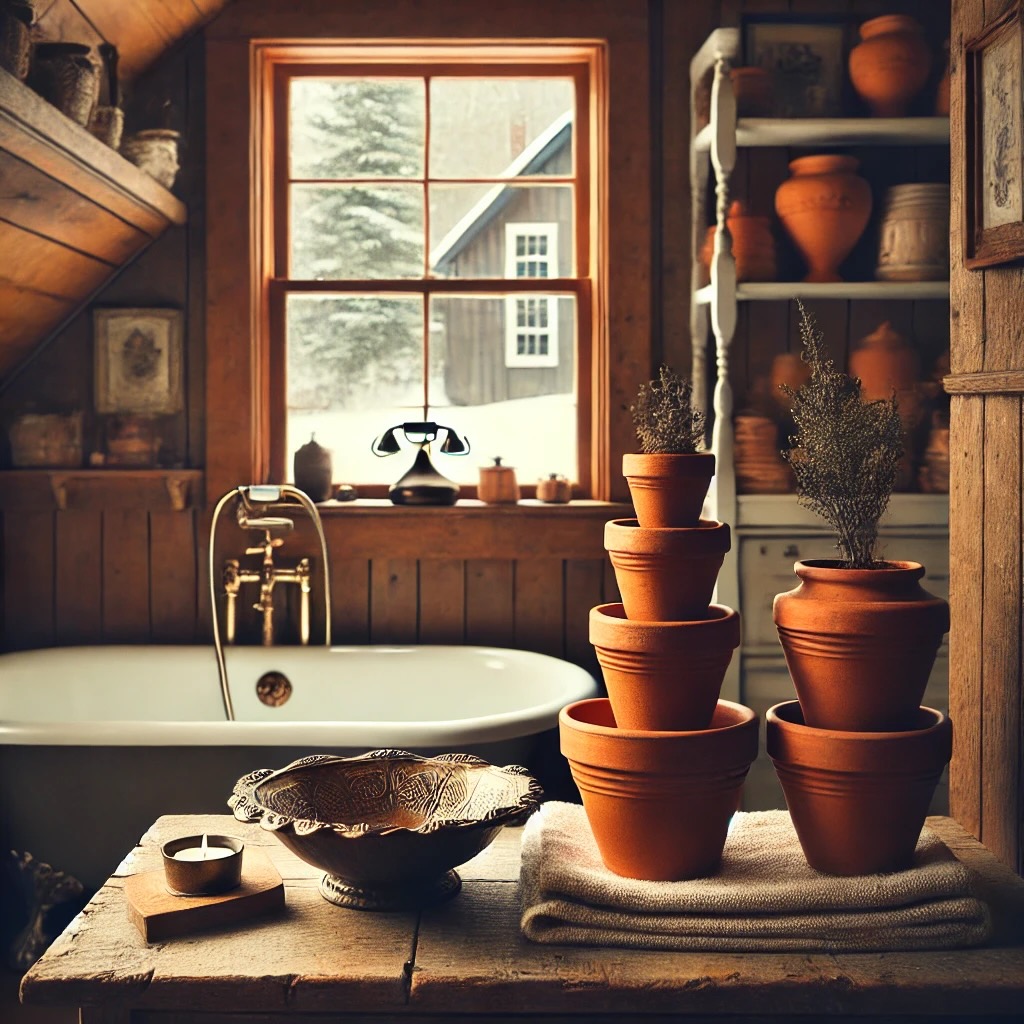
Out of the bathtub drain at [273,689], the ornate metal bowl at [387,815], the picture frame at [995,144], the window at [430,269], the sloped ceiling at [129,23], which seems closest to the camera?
the ornate metal bowl at [387,815]

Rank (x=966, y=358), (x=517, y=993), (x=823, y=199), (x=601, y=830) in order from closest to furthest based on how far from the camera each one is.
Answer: (x=517, y=993), (x=601, y=830), (x=966, y=358), (x=823, y=199)

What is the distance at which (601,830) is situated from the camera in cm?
134

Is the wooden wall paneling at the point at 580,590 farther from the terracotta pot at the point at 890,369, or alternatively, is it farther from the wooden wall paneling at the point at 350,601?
the terracotta pot at the point at 890,369

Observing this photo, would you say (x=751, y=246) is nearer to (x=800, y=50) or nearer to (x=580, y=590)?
(x=800, y=50)

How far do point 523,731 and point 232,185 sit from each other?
1947mm

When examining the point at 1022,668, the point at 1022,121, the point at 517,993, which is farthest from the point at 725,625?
the point at 1022,121

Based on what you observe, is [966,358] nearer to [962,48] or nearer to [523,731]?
[962,48]

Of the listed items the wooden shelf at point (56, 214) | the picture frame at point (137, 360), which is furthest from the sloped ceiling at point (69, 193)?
the picture frame at point (137, 360)

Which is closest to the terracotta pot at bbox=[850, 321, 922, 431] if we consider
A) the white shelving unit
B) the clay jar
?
the white shelving unit

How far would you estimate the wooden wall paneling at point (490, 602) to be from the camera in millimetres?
3629

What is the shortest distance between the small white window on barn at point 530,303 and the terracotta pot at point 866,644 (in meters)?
2.49

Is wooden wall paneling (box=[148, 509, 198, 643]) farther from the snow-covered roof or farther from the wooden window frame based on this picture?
the snow-covered roof

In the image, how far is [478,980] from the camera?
45.0 inches

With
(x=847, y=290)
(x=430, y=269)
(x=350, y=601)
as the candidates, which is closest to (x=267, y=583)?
(x=350, y=601)
